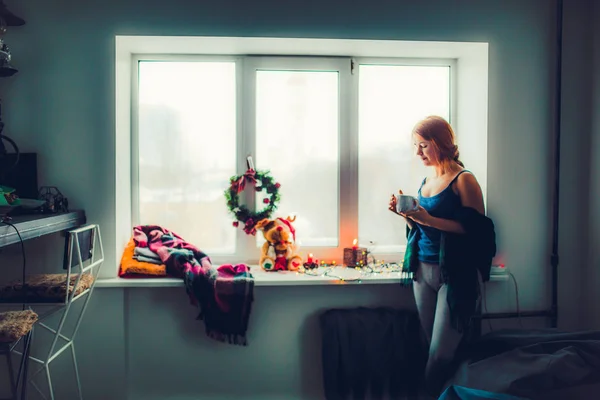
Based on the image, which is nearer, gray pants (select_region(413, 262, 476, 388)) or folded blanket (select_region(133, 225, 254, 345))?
gray pants (select_region(413, 262, 476, 388))

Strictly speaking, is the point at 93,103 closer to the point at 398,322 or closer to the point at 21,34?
the point at 21,34

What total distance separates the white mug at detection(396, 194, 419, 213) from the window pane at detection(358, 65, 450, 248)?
29.6 inches

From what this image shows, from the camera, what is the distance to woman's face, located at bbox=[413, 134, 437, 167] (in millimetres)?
1895

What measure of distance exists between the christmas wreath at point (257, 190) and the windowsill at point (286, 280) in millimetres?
326

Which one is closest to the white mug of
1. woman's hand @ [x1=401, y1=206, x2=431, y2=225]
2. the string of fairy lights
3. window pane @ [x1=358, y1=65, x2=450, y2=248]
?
woman's hand @ [x1=401, y1=206, x2=431, y2=225]

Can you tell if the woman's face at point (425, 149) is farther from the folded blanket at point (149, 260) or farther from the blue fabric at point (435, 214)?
the folded blanket at point (149, 260)

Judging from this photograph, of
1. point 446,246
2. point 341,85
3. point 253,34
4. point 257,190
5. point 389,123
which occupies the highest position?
point 253,34

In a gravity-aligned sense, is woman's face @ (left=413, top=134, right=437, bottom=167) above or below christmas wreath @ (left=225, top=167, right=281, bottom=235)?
above

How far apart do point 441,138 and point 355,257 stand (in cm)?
85

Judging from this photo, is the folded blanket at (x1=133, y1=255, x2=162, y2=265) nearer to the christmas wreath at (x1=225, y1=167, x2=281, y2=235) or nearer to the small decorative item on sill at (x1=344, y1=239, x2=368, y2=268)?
the christmas wreath at (x1=225, y1=167, x2=281, y2=235)

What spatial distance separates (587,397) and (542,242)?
3.27 ft

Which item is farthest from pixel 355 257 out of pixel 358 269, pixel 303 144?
pixel 303 144

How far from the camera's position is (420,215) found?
1.78 meters

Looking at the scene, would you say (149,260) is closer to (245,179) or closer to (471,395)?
(245,179)
